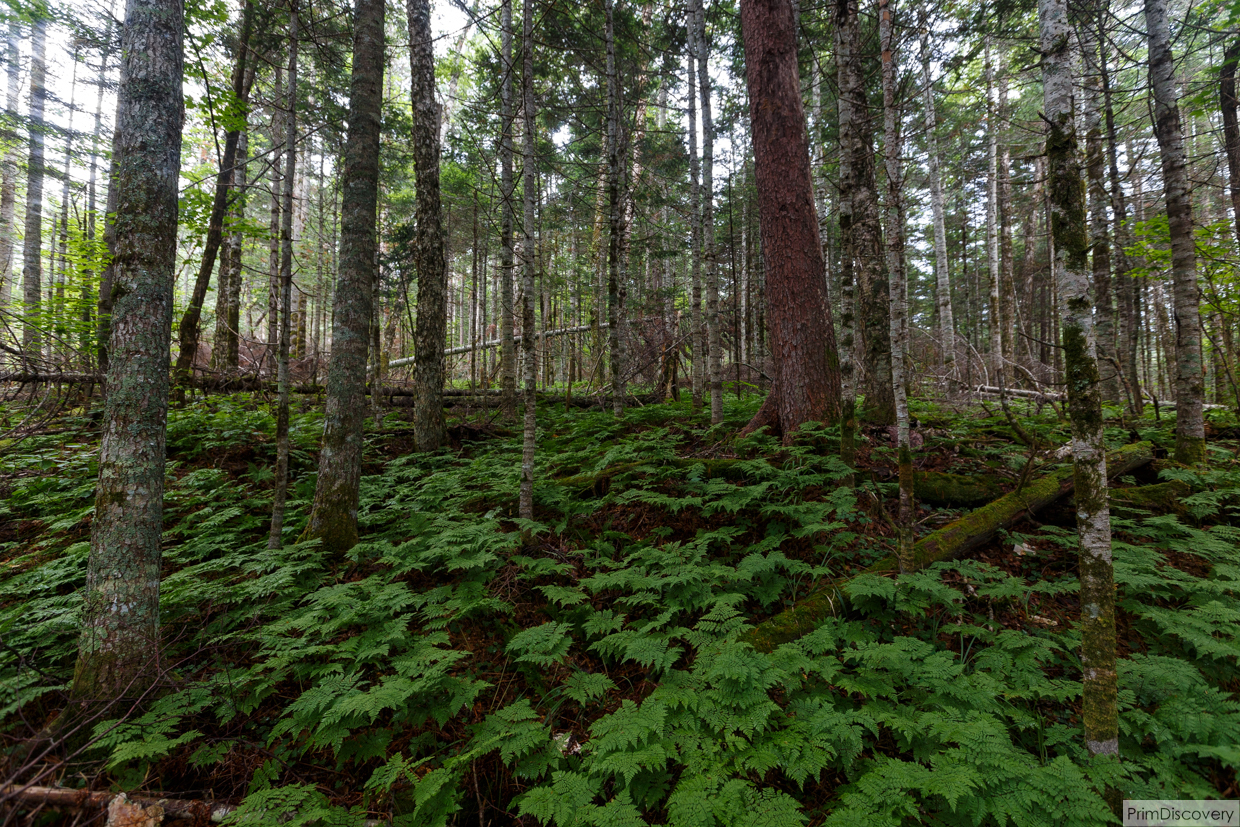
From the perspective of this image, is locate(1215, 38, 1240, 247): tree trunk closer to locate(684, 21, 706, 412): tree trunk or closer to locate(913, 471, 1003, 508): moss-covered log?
locate(913, 471, 1003, 508): moss-covered log

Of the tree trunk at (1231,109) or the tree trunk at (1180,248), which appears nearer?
the tree trunk at (1180,248)

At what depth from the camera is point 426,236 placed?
7578 millimetres

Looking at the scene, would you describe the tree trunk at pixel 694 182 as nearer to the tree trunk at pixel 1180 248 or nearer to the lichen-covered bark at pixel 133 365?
the tree trunk at pixel 1180 248

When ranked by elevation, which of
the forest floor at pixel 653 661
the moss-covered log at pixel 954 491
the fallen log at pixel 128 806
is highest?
the moss-covered log at pixel 954 491

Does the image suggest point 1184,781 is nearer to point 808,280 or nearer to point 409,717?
point 409,717

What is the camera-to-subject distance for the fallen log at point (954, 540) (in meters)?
3.35

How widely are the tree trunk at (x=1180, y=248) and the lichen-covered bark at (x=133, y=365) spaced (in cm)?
968

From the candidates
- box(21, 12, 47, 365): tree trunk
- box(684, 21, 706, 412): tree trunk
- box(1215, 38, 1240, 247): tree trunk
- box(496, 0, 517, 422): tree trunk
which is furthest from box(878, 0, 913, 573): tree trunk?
box(21, 12, 47, 365): tree trunk

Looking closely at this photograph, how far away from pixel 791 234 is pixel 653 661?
5.27 metres

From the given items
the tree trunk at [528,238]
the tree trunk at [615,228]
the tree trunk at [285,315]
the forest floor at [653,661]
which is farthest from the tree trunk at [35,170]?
the tree trunk at [528,238]

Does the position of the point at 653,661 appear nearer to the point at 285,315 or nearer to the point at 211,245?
the point at 285,315

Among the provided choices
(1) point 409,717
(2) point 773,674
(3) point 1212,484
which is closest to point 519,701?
(1) point 409,717

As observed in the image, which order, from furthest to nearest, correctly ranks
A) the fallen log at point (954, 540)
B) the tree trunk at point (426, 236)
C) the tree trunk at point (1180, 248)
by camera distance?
the tree trunk at point (426, 236)
the tree trunk at point (1180, 248)
the fallen log at point (954, 540)

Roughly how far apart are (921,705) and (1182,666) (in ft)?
5.28
